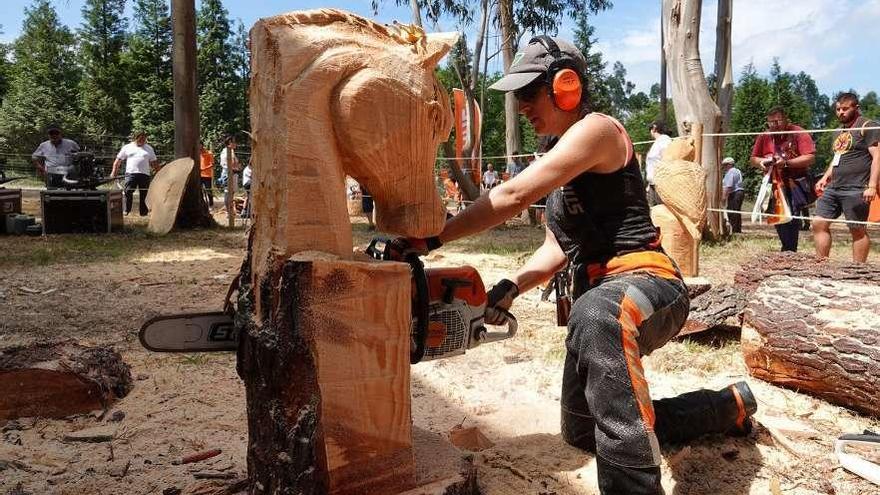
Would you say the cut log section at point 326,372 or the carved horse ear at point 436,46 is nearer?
the cut log section at point 326,372

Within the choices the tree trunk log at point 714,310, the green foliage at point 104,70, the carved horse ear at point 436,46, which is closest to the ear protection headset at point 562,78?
the carved horse ear at point 436,46

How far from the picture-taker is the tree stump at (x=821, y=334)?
242 centimetres

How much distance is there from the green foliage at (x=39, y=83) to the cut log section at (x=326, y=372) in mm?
27764

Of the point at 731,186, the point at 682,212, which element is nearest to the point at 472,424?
the point at 682,212

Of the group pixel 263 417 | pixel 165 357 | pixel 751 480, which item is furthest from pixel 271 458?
pixel 165 357

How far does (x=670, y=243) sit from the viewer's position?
4422mm

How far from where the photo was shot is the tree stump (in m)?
2.42

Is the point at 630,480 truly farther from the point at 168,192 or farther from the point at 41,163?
the point at 41,163

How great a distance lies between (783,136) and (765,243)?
2.42 metres

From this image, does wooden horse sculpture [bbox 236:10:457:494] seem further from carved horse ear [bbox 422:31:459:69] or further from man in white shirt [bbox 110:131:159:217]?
man in white shirt [bbox 110:131:159:217]

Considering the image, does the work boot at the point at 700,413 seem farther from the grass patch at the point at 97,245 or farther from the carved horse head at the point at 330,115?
the grass patch at the point at 97,245

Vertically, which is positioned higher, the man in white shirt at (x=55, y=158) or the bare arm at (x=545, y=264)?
the man in white shirt at (x=55, y=158)

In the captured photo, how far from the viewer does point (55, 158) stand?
8445 millimetres

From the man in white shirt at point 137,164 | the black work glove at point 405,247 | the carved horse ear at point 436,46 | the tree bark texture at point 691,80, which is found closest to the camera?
the carved horse ear at point 436,46
